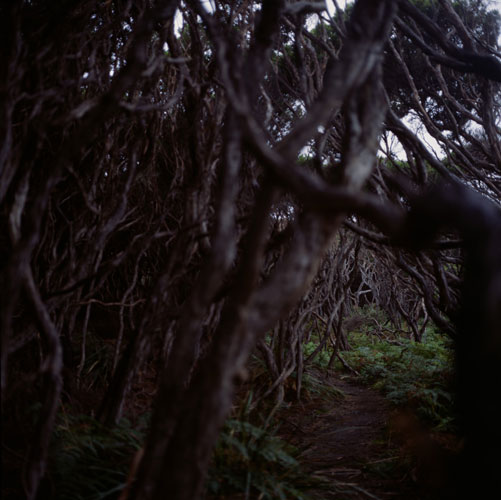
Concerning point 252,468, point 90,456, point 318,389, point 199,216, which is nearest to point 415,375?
point 318,389

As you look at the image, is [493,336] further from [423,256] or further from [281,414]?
[281,414]

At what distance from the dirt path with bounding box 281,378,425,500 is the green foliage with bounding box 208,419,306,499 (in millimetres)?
213

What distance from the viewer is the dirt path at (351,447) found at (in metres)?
2.30

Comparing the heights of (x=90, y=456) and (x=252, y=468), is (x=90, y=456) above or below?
below

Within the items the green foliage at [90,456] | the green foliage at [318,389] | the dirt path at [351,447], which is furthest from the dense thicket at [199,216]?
the green foliage at [318,389]

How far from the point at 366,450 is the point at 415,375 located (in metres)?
1.82

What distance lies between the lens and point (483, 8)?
4.49 meters

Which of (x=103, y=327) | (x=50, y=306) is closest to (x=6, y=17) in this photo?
(x=50, y=306)

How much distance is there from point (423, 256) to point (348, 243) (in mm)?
2214

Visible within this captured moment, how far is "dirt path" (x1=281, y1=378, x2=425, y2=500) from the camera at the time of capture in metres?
2.30

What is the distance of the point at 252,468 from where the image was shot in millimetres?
2062

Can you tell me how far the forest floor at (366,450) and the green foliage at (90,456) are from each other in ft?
3.53

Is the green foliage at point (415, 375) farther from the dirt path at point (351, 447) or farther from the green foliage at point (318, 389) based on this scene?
the green foliage at point (318, 389)

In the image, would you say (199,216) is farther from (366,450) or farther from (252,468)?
(366,450)
